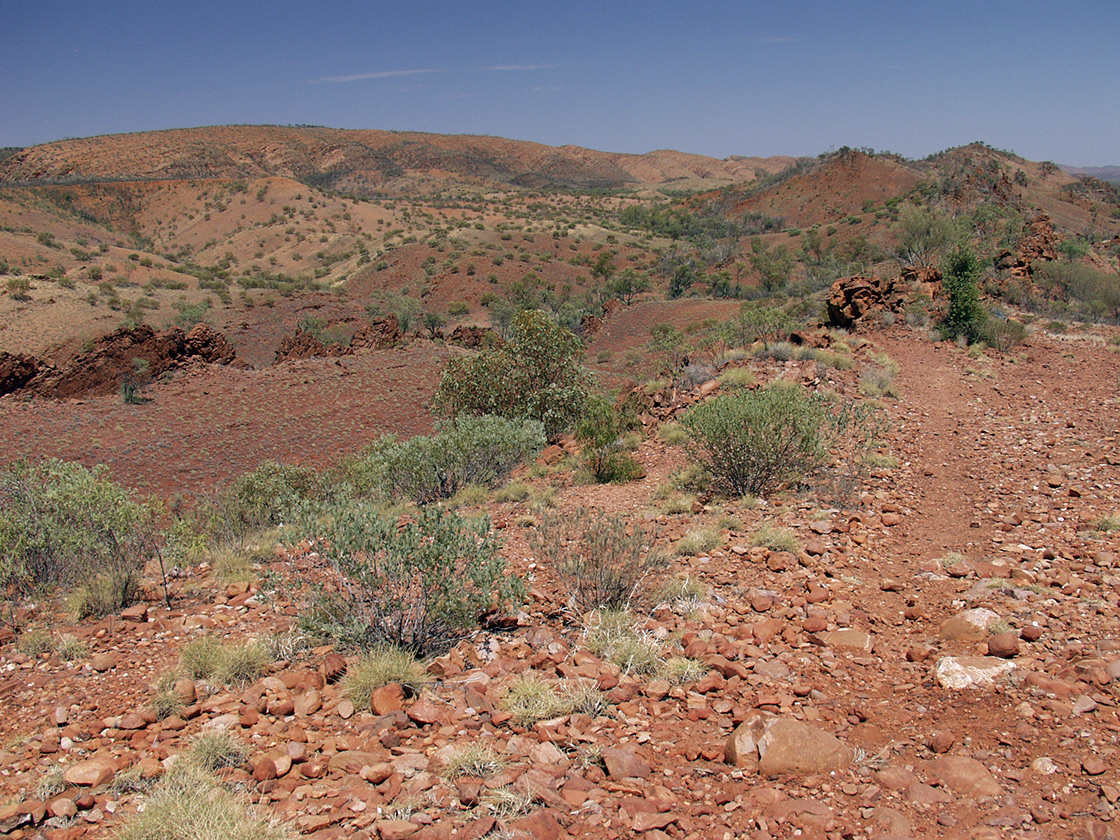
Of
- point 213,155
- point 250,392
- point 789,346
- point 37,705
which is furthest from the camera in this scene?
point 213,155

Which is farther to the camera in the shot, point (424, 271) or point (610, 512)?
point (424, 271)

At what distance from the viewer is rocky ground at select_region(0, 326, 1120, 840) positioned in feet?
8.43

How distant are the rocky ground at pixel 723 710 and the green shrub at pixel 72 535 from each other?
0.58 metres

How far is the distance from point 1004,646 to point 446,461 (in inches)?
278

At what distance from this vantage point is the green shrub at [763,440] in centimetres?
690

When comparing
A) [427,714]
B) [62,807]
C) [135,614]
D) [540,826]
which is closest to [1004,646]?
[540,826]

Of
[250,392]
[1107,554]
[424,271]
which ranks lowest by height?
[250,392]

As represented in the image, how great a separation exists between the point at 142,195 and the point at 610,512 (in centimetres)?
7503

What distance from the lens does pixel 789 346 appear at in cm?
1267

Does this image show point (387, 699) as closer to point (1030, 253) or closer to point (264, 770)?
point (264, 770)

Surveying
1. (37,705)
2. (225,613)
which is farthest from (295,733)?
(225,613)

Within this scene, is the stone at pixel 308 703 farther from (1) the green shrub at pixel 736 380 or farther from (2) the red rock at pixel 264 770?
(1) the green shrub at pixel 736 380

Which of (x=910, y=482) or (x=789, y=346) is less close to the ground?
(x=789, y=346)

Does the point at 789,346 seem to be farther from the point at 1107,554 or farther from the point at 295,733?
the point at 295,733
